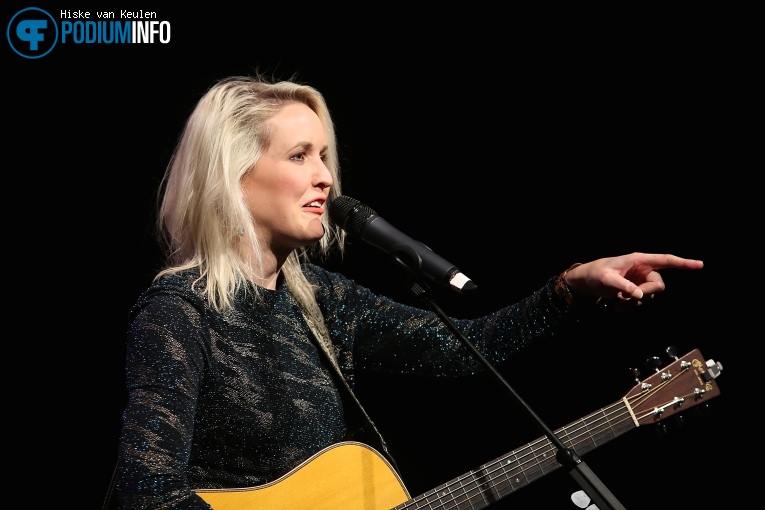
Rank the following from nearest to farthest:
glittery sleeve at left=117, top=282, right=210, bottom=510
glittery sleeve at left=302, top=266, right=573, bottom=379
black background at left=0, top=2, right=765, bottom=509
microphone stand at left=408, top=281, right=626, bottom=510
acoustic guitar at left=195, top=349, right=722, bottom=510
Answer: microphone stand at left=408, top=281, right=626, bottom=510 < glittery sleeve at left=117, top=282, right=210, bottom=510 < acoustic guitar at left=195, top=349, right=722, bottom=510 < glittery sleeve at left=302, top=266, right=573, bottom=379 < black background at left=0, top=2, right=765, bottom=509

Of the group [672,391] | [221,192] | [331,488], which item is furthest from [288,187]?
[672,391]

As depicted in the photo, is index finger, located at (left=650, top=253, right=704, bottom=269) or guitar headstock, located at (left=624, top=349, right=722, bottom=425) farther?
guitar headstock, located at (left=624, top=349, right=722, bottom=425)

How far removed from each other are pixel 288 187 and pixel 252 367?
55 centimetres

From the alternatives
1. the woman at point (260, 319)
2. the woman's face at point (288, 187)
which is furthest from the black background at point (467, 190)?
the woman's face at point (288, 187)

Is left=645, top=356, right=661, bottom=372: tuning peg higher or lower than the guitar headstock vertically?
higher

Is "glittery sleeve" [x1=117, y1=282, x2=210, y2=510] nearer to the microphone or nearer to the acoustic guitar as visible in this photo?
the acoustic guitar

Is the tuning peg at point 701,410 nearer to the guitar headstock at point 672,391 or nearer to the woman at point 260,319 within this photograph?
the guitar headstock at point 672,391

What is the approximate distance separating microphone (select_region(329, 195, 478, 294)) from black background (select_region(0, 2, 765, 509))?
1.21 metres

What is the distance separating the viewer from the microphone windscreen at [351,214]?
6.06ft

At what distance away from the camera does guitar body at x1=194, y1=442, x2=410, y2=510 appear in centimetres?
191

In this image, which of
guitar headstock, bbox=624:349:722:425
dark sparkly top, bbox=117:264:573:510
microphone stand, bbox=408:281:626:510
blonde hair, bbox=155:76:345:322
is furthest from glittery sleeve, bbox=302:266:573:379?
microphone stand, bbox=408:281:626:510

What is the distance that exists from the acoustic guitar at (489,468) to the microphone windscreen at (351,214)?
2.10 feet

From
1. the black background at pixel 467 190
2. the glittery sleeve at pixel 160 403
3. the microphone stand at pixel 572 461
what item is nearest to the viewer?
the microphone stand at pixel 572 461

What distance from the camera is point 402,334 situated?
2.46 m
